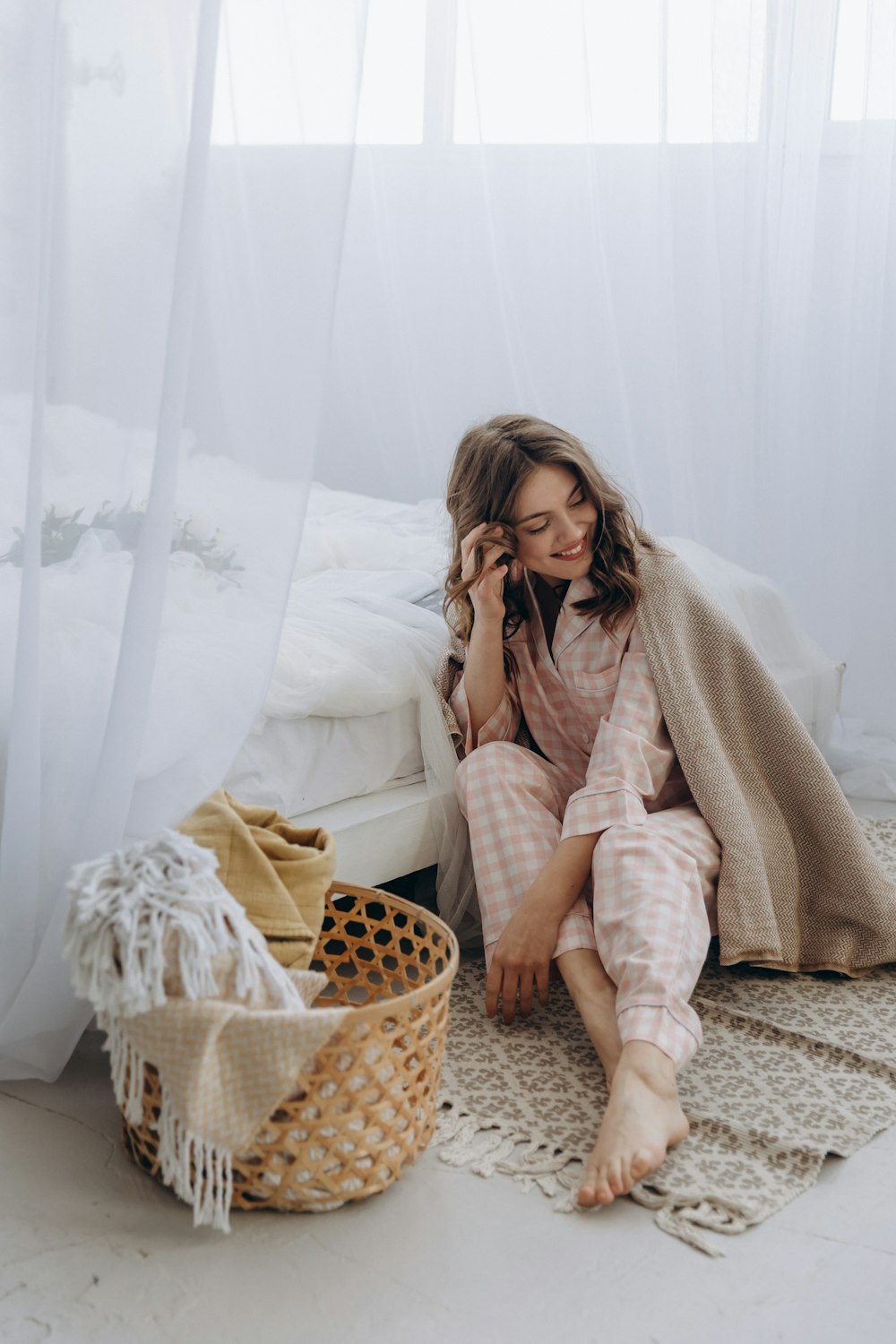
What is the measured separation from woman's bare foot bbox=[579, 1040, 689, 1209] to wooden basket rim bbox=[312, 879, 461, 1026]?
0.20 metres

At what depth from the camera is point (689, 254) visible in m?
2.26

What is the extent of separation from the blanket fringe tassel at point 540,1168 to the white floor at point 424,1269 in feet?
0.05

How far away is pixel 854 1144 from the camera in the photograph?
1287mm

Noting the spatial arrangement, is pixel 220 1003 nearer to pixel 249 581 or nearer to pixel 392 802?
pixel 249 581

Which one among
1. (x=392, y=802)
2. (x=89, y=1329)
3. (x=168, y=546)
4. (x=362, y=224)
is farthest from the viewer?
(x=362, y=224)

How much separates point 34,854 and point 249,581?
35 cm

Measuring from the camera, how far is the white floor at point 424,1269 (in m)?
1.03

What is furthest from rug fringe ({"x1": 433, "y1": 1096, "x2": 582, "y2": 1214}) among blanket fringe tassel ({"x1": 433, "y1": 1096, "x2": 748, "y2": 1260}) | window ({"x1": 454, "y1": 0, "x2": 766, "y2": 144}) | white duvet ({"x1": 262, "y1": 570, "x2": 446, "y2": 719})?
window ({"x1": 454, "y1": 0, "x2": 766, "y2": 144})

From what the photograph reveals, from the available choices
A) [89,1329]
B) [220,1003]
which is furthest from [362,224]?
[89,1329]

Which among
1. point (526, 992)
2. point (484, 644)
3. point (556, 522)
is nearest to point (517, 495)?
point (556, 522)

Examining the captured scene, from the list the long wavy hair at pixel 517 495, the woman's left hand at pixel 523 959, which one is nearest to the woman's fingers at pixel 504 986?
the woman's left hand at pixel 523 959

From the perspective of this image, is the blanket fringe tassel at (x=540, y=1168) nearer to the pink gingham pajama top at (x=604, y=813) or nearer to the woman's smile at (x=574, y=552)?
the pink gingham pajama top at (x=604, y=813)

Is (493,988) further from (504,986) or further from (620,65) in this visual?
(620,65)

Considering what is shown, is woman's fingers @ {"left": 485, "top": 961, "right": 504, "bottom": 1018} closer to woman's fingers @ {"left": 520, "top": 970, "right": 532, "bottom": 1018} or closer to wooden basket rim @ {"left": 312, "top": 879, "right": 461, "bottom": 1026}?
woman's fingers @ {"left": 520, "top": 970, "right": 532, "bottom": 1018}
